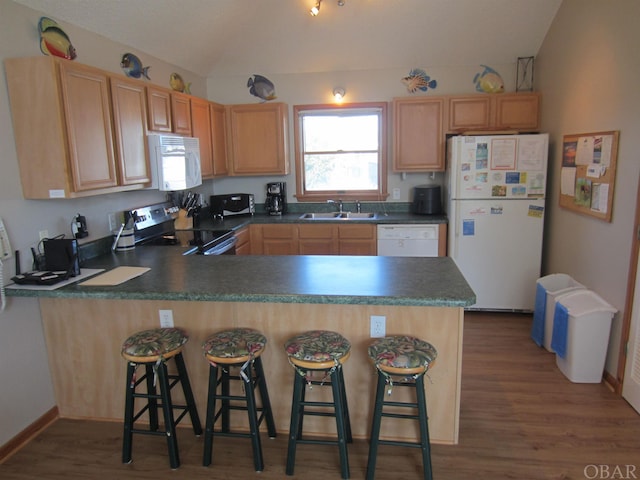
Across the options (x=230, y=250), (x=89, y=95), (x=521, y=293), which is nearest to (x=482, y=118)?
(x=521, y=293)

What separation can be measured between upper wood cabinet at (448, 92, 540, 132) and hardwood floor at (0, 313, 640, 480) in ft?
8.41

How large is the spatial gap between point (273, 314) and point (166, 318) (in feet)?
2.04

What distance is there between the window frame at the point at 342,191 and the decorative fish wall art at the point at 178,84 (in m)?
1.13

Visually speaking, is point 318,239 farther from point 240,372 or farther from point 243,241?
point 240,372

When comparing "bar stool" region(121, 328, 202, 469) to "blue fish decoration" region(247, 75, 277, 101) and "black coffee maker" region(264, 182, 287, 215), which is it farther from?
"blue fish decoration" region(247, 75, 277, 101)

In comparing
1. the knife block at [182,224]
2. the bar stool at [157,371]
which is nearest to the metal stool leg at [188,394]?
the bar stool at [157,371]

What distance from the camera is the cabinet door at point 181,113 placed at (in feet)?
11.7

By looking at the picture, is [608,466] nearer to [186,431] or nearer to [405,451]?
[405,451]

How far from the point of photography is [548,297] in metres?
3.40

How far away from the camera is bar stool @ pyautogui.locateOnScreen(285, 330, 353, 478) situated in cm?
204

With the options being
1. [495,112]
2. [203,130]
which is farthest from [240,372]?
[495,112]

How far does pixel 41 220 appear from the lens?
2.61m

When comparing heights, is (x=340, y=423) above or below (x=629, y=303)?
below

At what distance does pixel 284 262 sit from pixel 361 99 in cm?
268
